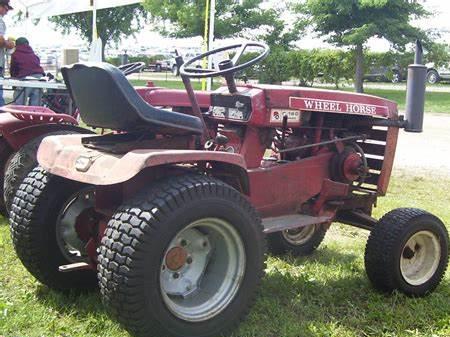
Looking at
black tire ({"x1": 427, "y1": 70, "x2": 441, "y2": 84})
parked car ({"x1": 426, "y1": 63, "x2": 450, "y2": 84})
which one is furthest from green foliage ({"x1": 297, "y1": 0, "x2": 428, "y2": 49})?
black tire ({"x1": 427, "y1": 70, "x2": 441, "y2": 84})

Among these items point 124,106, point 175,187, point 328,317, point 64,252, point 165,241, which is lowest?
point 328,317

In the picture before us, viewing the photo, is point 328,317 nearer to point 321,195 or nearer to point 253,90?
point 321,195

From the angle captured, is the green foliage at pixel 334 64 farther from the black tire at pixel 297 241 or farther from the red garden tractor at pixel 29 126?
the red garden tractor at pixel 29 126

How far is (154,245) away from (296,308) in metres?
1.23

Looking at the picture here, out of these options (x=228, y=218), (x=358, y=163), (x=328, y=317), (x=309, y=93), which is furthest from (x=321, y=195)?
(x=228, y=218)

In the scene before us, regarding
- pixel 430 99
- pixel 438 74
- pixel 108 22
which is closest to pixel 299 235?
pixel 430 99

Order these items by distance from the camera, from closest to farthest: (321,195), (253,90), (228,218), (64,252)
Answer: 1. (228,218)
2. (64,252)
3. (253,90)
4. (321,195)

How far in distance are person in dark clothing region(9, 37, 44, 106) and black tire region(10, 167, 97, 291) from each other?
5.29 metres

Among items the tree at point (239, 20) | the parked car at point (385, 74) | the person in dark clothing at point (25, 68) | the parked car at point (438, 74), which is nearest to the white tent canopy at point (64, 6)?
the person in dark clothing at point (25, 68)

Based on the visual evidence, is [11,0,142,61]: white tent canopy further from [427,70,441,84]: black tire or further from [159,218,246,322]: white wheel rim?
[427,70,441,84]: black tire

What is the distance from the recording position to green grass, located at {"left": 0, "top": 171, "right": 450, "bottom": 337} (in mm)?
3164

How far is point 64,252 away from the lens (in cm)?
341

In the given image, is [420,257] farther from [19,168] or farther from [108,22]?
[108,22]

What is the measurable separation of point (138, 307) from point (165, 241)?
11.9 inches
